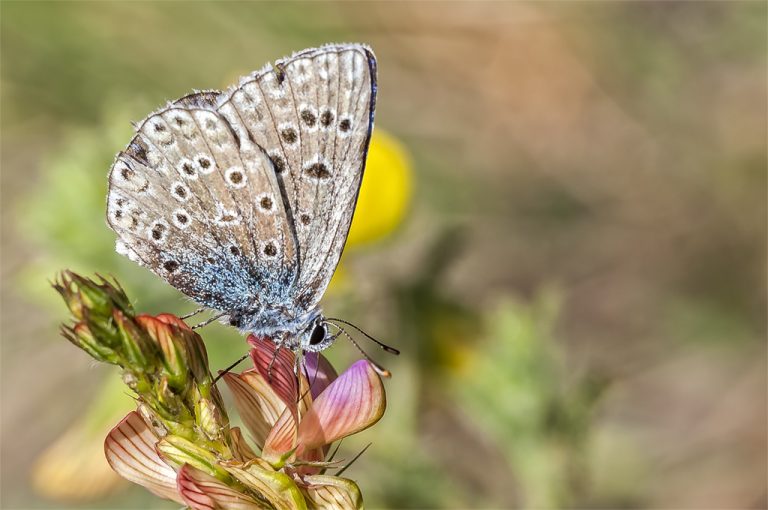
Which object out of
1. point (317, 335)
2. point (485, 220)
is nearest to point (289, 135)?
point (317, 335)

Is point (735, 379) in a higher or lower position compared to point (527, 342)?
higher

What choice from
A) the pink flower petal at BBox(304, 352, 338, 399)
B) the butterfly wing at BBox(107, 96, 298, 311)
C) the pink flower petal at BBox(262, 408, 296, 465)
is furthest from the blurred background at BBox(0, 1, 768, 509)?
the pink flower petal at BBox(262, 408, 296, 465)

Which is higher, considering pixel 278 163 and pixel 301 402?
pixel 278 163

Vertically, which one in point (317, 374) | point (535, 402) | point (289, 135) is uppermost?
point (535, 402)

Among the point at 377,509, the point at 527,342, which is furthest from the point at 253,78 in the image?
the point at 377,509

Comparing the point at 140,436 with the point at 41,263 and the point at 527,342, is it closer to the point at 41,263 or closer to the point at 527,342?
the point at 527,342

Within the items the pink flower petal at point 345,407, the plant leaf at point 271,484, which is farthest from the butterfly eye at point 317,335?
the plant leaf at point 271,484

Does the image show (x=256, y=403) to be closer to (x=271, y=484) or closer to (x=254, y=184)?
(x=271, y=484)
